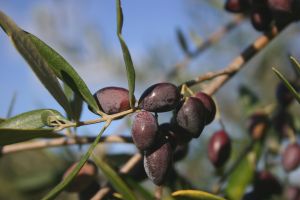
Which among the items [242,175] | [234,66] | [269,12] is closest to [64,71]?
[234,66]

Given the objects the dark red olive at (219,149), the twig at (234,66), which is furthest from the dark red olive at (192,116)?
the dark red olive at (219,149)

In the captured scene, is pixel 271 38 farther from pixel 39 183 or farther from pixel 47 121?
pixel 39 183

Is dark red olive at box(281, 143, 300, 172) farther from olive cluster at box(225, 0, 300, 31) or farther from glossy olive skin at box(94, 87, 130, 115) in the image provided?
glossy olive skin at box(94, 87, 130, 115)

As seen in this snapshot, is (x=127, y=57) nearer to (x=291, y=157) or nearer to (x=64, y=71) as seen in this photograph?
(x=64, y=71)

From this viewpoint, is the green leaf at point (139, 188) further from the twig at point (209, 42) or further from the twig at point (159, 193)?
the twig at point (209, 42)

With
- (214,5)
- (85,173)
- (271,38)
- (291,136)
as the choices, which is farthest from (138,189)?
(214,5)

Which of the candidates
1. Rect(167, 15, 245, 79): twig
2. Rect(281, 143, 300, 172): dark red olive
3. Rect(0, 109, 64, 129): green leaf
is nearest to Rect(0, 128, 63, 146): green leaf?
Rect(0, 109, 64, 129): green leaf
